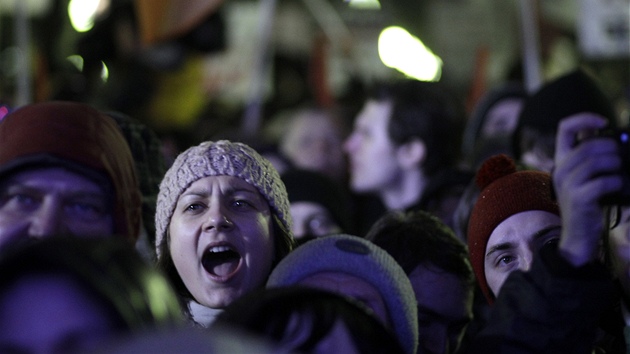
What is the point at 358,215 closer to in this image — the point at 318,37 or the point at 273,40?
the point at 318,37

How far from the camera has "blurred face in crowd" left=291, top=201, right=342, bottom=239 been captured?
5176 millimetres

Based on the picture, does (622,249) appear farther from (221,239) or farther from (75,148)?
(75,148)

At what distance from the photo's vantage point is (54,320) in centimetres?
192

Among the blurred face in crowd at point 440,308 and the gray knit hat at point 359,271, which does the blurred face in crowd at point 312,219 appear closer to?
the blurred face in crowd at point 440,308

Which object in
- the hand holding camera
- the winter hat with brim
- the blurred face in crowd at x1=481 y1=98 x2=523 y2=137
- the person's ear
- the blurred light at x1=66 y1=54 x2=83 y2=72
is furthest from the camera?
the blurred light at x1=66 y1=54 x2=83 y2=72

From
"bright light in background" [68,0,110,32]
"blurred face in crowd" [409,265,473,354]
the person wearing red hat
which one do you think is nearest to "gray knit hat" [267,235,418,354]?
the person wearing red hat

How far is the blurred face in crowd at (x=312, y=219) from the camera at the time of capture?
518 cm

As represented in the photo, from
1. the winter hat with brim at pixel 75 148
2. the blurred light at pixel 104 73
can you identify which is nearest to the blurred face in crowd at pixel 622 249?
the winter hat with brim at pixel 75 148

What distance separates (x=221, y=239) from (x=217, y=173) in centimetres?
29

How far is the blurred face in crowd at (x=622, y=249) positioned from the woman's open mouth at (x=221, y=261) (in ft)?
4.09

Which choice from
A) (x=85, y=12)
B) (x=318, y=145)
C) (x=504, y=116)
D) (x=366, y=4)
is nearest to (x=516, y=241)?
(x=504, y=116)

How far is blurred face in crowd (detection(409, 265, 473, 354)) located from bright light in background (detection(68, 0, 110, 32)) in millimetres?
5628

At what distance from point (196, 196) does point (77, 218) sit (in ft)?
1.91

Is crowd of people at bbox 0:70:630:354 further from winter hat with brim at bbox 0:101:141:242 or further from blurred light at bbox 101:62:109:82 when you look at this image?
blurred light at bbox 101:62:109:82
